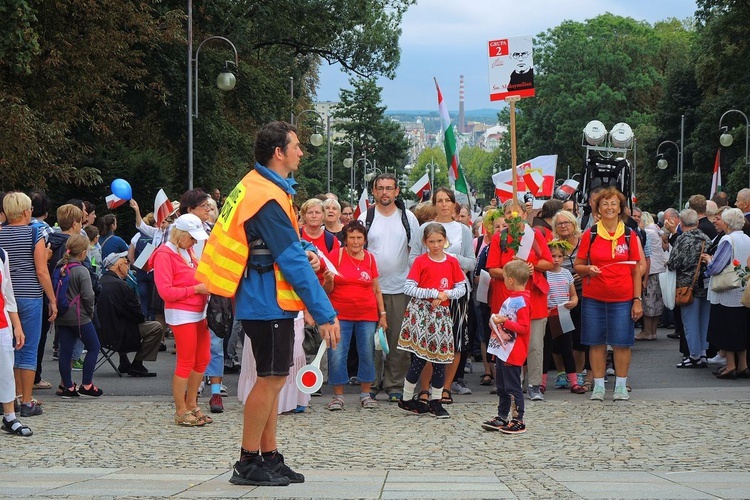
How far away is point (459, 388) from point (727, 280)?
3399mm

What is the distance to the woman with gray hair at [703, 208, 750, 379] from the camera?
43.5 ft

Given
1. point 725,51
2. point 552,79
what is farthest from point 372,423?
point 552,79

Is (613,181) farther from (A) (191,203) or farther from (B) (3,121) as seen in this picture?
(B) (3,121)

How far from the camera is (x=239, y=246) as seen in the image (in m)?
6.88

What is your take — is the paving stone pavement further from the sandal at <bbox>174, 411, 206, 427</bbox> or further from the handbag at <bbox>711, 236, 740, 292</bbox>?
the handbag at <bbox>711, 236, 740, 292</bbox>

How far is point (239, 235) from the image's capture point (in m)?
6.88

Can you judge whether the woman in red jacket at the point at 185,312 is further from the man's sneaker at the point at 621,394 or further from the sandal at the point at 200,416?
the man's sneaker at the point at 621,394

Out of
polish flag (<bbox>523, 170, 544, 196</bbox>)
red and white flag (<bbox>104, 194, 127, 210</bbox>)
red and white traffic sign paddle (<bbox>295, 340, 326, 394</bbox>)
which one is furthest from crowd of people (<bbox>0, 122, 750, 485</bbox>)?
polish flag (<bbox>523, 170, 544, 196</bbox>)

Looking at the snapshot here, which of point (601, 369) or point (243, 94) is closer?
point (601, 369)

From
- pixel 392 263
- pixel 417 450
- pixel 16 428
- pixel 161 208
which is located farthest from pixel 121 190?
pixel 417 450

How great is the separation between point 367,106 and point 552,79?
2635 centimetres

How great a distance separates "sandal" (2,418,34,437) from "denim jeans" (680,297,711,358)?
8101 millimetres

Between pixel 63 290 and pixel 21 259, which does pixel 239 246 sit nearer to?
pixel 21 259

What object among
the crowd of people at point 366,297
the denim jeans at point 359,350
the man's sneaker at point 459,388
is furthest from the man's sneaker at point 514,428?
the man's sneaker at point 459,388
